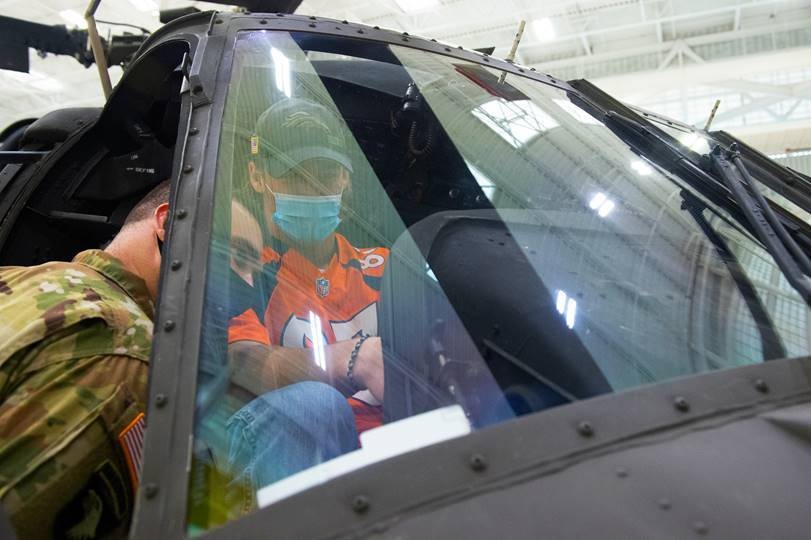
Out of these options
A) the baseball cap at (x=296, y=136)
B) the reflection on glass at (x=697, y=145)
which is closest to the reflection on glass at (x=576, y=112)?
the reflection on glass at (x=697, y=145)

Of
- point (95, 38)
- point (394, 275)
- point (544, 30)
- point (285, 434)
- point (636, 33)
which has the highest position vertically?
point (636, 33)

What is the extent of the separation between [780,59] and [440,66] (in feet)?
29.0

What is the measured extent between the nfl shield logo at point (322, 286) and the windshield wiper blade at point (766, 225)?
96cm

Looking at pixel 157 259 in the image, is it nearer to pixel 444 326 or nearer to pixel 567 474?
pixel 444 326

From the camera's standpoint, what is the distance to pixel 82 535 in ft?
3.64

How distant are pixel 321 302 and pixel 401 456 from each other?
0.75 m

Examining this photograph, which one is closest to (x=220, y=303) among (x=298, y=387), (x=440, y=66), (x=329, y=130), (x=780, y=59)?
(x=298, y=387)

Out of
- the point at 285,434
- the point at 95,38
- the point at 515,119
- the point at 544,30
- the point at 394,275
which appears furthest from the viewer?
the point at 544,30

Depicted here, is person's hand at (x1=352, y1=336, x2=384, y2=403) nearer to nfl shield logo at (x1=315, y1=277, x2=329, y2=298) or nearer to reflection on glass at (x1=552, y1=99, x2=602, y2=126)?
nfl shield logo at (x1=315, y1=277, x2=329, y2=298)

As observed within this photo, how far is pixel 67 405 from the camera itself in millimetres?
1070

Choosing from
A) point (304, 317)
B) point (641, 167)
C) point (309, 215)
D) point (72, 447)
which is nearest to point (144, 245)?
point (309, 215)

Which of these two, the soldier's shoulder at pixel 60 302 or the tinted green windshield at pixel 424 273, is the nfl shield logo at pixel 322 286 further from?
the soldier's shoulder at pixel 60 302

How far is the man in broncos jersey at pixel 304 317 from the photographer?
99 centimetres

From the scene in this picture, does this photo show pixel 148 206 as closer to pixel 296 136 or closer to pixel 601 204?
pixel 296 136
